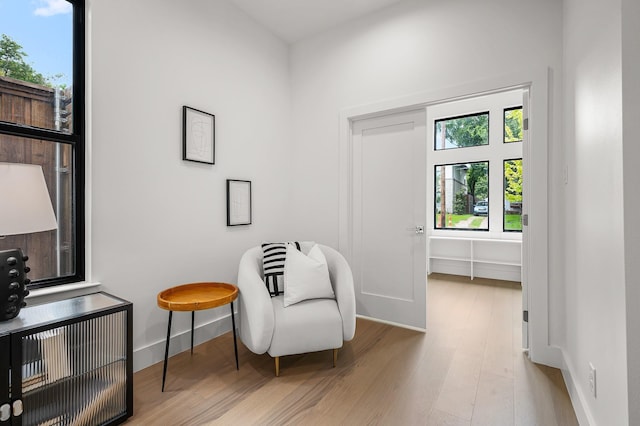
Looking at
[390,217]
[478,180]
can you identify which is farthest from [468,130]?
[390,217]

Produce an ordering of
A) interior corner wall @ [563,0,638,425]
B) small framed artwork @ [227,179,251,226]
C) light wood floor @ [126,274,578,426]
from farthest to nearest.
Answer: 1. small framed artwork @ [227,179,251,226]
2. light wood floor @ [126,274,578,426]
3. interior corner wall @ [563,0,638,425]

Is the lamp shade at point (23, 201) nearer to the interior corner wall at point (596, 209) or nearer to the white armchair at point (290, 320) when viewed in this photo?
the white armchair at point (290, 320)

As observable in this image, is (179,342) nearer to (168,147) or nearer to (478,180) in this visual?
(168,147)

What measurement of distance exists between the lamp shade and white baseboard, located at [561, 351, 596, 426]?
2738 millimetres

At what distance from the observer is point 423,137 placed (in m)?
2.93

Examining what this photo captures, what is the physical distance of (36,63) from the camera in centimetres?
189

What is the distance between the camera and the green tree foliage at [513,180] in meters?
4.93

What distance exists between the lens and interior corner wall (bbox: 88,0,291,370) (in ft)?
6.87

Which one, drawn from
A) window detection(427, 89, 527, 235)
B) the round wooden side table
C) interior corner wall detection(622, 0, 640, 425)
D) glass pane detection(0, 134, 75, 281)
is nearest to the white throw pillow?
the round wooden side table

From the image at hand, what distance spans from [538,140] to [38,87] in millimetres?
3257

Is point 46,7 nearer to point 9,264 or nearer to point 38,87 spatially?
point 38,87

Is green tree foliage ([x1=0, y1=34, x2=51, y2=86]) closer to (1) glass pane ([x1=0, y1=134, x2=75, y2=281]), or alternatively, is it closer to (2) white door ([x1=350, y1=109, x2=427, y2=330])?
(1) glass pane ([x1=0, y1=134, x2=75, y2=281])

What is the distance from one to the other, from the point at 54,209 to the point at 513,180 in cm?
551

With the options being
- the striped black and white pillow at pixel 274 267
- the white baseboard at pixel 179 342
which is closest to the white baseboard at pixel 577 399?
the striped black and white pillow at pixel 274 267
